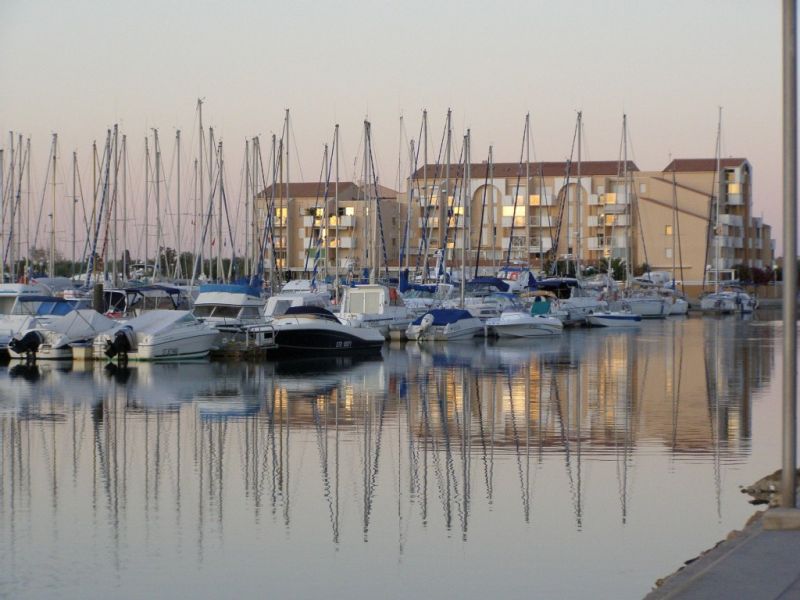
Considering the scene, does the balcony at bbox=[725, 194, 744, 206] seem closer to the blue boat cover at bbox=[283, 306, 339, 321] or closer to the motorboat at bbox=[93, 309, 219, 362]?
the blue boat cover at bbox=[283, 306, 339, 321]

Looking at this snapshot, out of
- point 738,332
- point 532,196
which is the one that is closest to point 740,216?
point 532,196

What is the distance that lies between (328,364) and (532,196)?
93.8 metres

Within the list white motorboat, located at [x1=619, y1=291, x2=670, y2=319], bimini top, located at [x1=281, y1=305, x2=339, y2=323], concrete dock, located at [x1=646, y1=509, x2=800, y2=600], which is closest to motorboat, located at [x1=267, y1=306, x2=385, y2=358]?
bimini top, located at [x1=281, y1=305, x2=339, y2=323]

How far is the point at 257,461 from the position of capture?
19672 millimetres

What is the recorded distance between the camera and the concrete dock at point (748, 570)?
31.4 feet

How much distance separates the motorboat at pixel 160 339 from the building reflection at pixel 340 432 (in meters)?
1.11

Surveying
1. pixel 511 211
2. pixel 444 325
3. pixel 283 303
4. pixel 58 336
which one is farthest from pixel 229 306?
pixel 511 211

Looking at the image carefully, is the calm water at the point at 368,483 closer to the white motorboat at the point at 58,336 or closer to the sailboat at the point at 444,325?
the white motorboat at the point at 58,336

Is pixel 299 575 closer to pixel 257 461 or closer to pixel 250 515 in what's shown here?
pixel 250 515

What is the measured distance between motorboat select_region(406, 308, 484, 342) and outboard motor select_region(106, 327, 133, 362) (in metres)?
15.6

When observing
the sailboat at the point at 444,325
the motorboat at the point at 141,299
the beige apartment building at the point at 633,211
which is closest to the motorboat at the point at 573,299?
the sailboat at the point at 444,325

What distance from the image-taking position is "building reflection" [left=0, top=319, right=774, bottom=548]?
16.6 metres

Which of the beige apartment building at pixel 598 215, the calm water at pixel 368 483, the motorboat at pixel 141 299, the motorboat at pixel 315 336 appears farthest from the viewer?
the beige apartment building at pixel 598 215

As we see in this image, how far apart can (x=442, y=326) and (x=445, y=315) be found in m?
0.85
